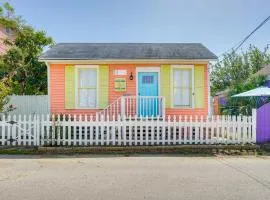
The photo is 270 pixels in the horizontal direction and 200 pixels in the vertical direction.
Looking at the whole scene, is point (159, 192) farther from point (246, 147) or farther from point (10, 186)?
point (246, 147)

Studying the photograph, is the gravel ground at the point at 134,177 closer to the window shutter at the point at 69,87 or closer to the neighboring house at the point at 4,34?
the window shutter at the point at 69,87

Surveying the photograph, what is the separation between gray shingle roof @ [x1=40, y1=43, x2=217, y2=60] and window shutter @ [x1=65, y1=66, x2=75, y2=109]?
649 millimetres

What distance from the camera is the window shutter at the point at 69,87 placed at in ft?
46.2

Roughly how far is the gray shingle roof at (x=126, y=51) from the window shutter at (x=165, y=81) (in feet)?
1.98

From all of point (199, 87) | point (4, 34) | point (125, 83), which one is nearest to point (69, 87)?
point (125, 83)

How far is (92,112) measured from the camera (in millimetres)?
14094

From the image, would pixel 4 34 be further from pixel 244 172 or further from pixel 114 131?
pixel 244 172

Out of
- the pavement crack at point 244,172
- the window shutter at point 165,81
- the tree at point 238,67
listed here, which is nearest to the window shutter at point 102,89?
the window shutter at point 165,81

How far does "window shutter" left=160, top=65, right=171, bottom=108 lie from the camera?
46.4 feet

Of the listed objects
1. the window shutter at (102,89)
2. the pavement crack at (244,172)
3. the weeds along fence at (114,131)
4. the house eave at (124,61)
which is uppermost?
the house eave at (124,61)

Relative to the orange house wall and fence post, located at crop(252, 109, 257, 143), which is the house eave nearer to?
the orange house wall

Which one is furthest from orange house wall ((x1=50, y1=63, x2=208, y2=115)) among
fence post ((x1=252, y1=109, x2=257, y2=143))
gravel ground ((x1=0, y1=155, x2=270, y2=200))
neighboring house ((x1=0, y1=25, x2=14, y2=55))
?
neighboring house ((x1=0, y1=25, x2=14, y2=55))

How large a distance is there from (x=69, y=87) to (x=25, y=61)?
678cm

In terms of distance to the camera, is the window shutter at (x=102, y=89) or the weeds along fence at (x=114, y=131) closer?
the weeds along fence at (x=114, y=131)
